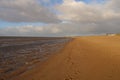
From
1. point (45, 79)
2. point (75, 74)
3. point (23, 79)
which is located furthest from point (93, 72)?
point (23, 79)

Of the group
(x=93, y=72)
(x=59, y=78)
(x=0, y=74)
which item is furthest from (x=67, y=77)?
(x=0, y=74)

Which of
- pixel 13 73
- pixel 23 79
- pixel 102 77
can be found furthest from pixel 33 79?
pixel 102 77

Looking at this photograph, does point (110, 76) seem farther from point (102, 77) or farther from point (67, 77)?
point (67, 77)

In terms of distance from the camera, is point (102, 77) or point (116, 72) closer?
point (102, 77)

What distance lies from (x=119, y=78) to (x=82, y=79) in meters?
1.76

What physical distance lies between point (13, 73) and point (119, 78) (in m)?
5.54

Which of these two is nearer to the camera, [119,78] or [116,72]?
[119,78]

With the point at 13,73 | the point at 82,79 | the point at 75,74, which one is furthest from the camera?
the point at 13,73

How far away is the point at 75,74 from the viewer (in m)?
11.3

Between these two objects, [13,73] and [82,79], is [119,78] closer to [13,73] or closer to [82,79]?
[82,79]

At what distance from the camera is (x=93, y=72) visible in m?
11.9

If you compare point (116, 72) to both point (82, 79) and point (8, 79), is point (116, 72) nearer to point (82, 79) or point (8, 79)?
point (82, 79)

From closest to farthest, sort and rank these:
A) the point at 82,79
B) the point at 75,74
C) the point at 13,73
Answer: the point at 82,79, the point at 75,74, the point at 13,73

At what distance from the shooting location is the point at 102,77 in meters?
10.7
